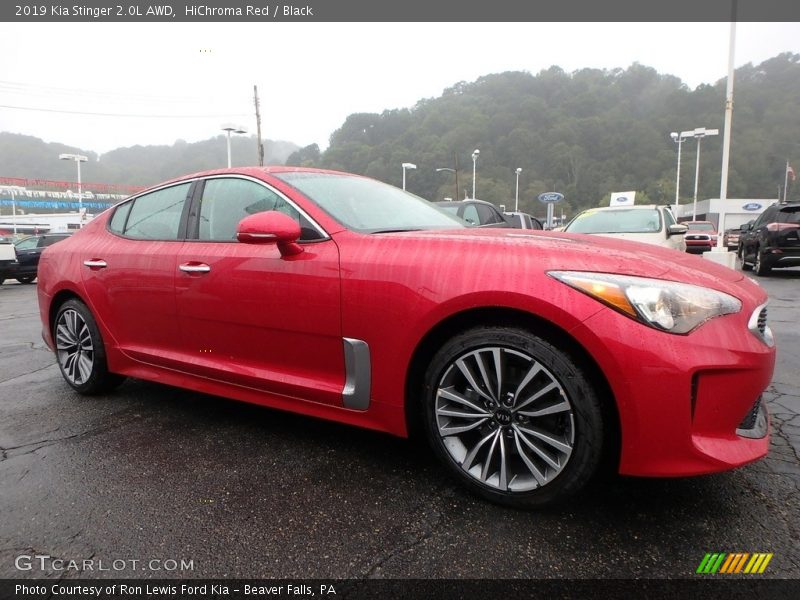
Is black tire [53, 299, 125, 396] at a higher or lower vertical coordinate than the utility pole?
lower

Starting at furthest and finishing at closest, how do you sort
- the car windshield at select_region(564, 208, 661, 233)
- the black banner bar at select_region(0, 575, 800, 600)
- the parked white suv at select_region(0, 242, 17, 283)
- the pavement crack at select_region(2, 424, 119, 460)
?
the parked white suv at select_region(0, 242, 17, 283), the car windshield at select_region(564, 208, 661, 233), the pavement crack at select_region(2, 424, 119, 460), the black banner bar at select_region(0, 575, 800, 600)

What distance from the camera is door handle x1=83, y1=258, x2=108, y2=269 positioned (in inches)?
131

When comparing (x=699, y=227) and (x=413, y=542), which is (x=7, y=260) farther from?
(x=699, y=227)

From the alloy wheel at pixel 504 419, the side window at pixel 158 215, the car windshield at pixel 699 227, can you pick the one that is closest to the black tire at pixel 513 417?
the alloy wheel at pixel 504 419

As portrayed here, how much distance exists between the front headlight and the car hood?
5 cm

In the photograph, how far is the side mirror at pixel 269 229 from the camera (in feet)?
7.49

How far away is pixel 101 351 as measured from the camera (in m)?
3.42

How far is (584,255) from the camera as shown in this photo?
1.98 meters

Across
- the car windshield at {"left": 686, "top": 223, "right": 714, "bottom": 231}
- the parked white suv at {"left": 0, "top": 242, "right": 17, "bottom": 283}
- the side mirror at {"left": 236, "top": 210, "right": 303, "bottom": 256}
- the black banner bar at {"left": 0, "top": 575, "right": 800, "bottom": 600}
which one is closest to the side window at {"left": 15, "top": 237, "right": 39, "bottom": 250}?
the parked white suv at {"left": 0, "top": 242, "right": 17, "bottom": 283}

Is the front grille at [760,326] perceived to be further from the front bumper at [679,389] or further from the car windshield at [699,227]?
the car windshield at [699,227]

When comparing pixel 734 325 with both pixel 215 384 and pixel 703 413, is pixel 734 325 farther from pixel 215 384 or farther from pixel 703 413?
pixel 215 384

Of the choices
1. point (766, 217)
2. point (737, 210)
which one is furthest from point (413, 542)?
point (737, 210)

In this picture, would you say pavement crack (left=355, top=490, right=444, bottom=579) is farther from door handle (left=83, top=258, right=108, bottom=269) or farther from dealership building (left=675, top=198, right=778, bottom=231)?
dealership building (left=675, top=198, right=778, bottom=231)

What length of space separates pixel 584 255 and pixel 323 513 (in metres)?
1.44
